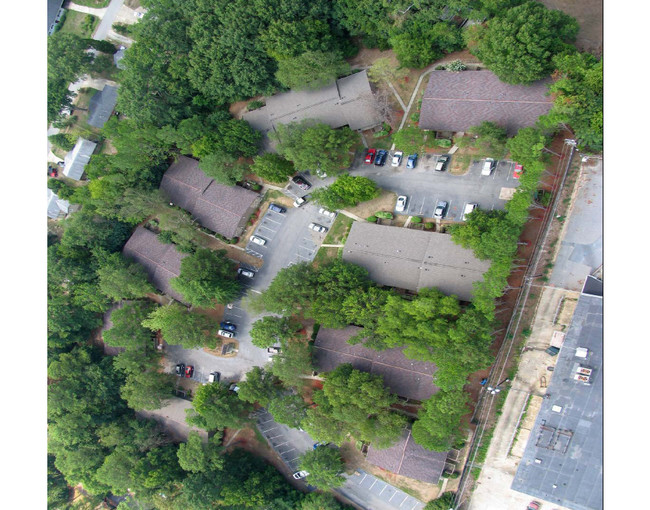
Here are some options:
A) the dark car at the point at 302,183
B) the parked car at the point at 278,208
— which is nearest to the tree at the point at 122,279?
the parked car at the point at 278,208

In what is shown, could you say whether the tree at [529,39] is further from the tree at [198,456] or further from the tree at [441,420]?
the tree at [198,456]

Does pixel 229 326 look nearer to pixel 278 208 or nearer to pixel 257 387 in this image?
pixel 257 387

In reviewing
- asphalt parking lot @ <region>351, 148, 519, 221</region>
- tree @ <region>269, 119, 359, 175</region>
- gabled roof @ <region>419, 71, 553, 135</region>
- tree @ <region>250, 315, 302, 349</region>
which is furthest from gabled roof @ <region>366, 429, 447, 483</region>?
gabled roof @ <region>419, 71, 553, 135</region>

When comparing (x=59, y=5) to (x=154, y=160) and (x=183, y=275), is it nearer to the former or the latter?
(x=154, y=160)

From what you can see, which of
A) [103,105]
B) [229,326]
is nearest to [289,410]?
[229,326]

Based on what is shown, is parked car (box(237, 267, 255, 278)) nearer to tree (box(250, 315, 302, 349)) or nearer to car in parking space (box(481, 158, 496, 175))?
tree (box(250, 315, 302, 349))

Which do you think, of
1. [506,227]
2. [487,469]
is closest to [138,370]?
[487,469]
